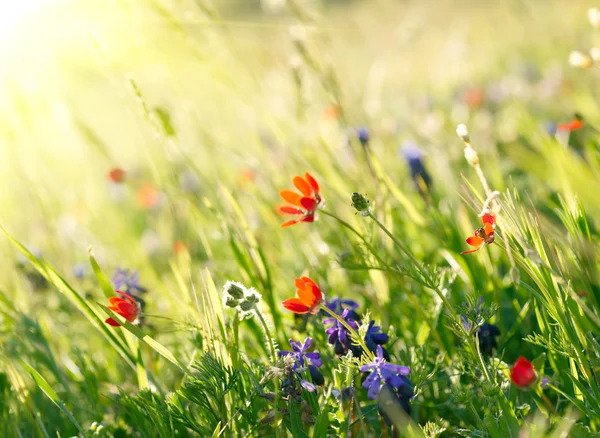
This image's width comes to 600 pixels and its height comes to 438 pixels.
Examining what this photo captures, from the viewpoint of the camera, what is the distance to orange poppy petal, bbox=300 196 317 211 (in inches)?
47.2

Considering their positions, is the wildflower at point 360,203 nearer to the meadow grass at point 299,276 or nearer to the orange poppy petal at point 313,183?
the meadow grass at point 299,276

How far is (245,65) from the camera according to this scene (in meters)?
2.00

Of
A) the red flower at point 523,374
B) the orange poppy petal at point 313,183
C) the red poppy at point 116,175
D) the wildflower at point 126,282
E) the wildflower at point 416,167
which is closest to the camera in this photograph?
the red flower at point 523,374

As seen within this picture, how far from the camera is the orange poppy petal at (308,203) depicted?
1.20 meters

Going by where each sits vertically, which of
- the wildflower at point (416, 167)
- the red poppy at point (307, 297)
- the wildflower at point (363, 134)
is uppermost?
the red poppy at point (307, 297)

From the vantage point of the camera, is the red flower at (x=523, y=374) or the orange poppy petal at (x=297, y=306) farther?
the orange poppy petal at (x=297, y=306)

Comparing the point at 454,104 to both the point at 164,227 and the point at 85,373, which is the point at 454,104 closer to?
the point at 164,227

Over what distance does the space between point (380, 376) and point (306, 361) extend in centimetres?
17

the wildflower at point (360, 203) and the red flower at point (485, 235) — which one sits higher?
the wildflower at point (360, 203)

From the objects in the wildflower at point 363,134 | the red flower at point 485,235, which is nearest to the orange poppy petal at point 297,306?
the red flower at point 485,235

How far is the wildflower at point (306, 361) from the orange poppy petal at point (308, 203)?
282 mm

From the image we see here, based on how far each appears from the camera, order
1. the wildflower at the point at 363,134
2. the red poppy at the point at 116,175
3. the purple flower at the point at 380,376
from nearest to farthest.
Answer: the purple flower at the point at 380,376, the wildflower at the point at 363,134, the red poppy at the point at 116,175

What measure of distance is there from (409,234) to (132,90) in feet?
3.82

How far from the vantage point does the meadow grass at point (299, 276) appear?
1.14 meters
